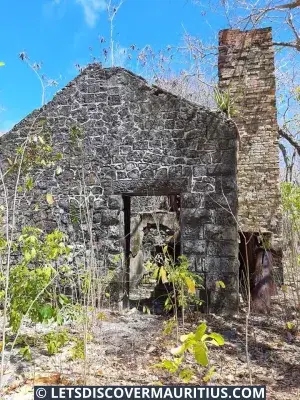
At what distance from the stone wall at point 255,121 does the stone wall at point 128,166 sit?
181 cm

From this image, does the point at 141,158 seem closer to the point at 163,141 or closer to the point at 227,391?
the point at 163,141

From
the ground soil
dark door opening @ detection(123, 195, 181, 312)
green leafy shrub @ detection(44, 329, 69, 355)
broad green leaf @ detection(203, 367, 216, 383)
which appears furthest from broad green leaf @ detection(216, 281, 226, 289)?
green leafy shrub @ detection(44, 329, 69, 355)

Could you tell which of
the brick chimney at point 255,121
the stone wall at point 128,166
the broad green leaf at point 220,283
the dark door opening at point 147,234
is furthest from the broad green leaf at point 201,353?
the dark door opening at point 147,234

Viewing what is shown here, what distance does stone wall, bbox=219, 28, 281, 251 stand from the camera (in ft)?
25.8

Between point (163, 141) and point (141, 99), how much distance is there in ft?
2.65

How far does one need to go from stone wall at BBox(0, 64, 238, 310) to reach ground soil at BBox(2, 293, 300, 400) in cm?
70

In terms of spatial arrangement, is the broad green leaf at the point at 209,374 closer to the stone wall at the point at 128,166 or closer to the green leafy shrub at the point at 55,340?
the green leafy shrub at the point at 55,340

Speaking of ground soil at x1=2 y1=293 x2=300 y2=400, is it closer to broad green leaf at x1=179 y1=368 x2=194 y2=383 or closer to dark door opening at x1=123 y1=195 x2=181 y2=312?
broad green leaf at x1=179 y1=368 x2=194 y2=383

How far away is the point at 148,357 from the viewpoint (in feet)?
14.0

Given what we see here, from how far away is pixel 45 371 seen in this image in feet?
12.2

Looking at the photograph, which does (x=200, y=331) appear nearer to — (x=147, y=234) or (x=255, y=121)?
(x=255, y=121)

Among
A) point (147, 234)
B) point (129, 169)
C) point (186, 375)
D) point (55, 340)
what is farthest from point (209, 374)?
point (147, 234)

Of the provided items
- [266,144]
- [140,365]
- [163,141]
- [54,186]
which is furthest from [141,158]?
[140,365]

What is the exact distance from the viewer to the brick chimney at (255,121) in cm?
→ 787
